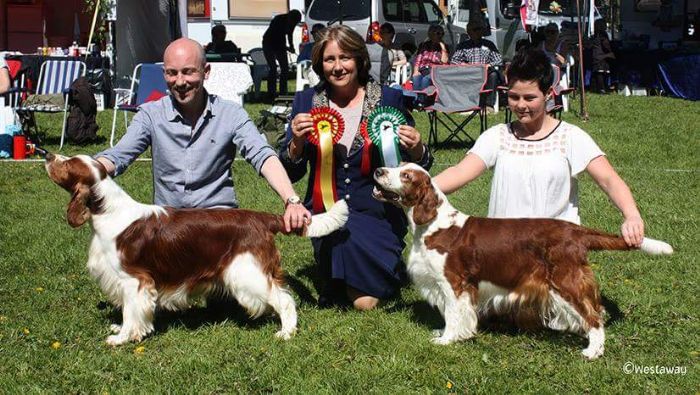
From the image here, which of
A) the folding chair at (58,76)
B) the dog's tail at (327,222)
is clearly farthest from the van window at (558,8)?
the dog's tail at (327,222)

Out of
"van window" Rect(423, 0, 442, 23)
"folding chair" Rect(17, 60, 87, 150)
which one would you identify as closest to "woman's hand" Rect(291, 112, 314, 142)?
"folding chair" Rect(17, 60, 87, 150)

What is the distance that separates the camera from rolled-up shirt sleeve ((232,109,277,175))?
3822 millimetres

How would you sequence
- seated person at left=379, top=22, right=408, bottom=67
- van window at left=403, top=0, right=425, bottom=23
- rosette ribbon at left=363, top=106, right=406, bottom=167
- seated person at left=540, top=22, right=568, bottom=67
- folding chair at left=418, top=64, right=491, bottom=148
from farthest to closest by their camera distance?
1. van window at left=403, top=0, right=425, bottom=23
2. seated person at left=379, top=22, right=408, bottom=67
3. seated person at left=540, top=22, right=568, bottom=67
4. folding chair at left=418, top=64, right=491, bottom=148
5. rosette ribbon at left=363, top=106, right=406, bottom=167

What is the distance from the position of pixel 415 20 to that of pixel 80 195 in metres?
14.9

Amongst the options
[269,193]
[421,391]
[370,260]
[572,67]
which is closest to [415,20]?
[572,67]

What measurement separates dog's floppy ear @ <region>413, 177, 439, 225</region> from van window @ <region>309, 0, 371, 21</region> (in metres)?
13.3

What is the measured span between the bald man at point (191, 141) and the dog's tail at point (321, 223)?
0.91 ft

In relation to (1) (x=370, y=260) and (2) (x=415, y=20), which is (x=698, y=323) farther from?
(2) (x=415, y=20)

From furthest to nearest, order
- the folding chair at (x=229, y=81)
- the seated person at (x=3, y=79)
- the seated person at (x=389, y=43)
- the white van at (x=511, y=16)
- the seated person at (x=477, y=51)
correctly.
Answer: the white van at (x=511, y=16), the seated person at (x=389, y=43), the seated person at (x=477, y=51), the folding chair at (x=229, y=81), the seated person at (x=3, y=79)

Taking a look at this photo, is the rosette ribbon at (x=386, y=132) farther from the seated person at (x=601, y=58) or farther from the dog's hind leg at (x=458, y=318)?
the seated person at (x=601, y=58)

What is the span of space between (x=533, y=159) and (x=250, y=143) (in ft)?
4.21

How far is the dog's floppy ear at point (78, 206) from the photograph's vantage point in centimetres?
335

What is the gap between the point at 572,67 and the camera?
15.0m

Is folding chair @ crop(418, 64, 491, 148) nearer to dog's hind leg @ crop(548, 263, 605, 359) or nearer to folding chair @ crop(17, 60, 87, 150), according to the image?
folding chair @ crop(17, 60, 87, 150)
